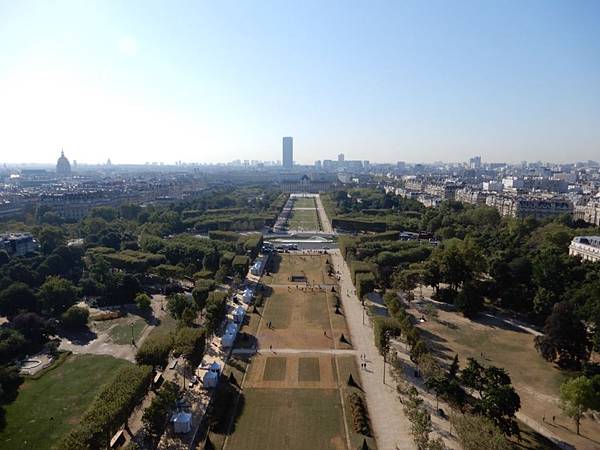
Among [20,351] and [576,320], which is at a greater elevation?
[576,320]

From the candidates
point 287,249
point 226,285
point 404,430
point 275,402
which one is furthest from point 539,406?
point 287,249

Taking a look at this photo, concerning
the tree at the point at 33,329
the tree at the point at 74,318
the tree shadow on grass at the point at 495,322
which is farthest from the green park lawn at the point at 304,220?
the tree at the point at 33,329

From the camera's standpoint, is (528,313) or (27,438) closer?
(27,438)

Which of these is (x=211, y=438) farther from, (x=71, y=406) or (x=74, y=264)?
(x=74, y=264)

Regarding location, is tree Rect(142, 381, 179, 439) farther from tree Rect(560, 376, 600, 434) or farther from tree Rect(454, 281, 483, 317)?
tree Rect(454, 281, 483, 317)

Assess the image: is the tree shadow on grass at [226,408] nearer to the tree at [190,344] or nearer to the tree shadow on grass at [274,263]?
the tree at [190,344]

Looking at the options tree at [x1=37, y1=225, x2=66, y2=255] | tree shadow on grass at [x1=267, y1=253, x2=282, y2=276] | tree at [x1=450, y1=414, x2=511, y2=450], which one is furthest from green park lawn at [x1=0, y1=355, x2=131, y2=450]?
tree at [x1=37, y1=225, x2=66, y2=255]
